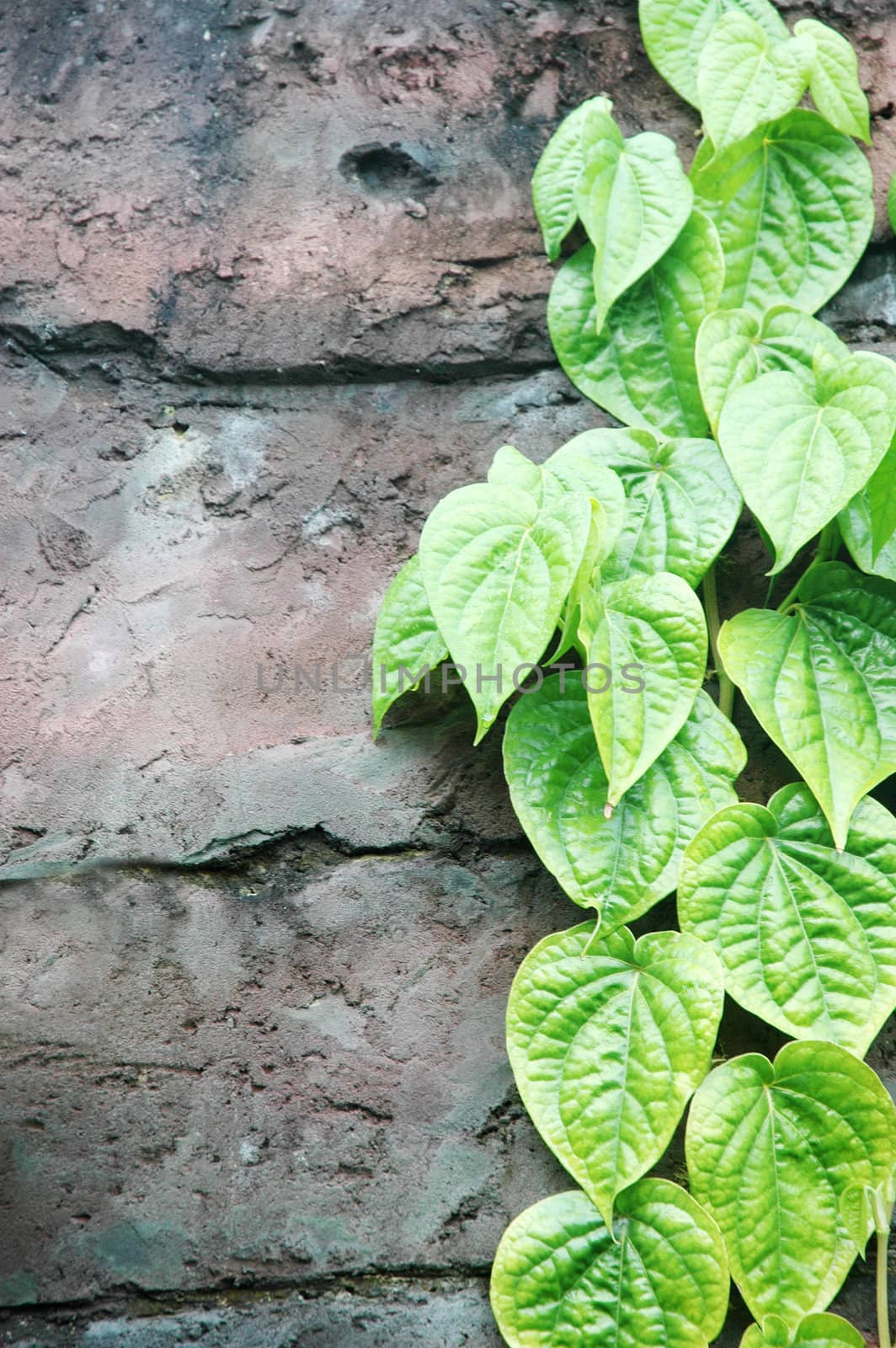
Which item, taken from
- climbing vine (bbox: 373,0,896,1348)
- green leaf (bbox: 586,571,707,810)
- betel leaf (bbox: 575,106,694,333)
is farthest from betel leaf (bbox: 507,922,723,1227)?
betel leaf (bbox: 575,106,694,333)

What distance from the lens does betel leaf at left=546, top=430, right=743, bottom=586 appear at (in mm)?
941

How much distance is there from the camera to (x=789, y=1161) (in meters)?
0.86

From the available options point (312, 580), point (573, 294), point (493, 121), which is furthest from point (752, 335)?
point (312, 580)

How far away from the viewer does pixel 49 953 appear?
0.97 metres

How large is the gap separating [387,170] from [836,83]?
49 centimetres

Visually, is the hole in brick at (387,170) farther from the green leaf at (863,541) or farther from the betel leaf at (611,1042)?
the betel leaf at (611,1042)

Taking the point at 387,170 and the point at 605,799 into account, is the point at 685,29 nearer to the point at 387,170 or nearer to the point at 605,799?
the point at 387,170

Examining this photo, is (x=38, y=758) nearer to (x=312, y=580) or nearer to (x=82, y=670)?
(x=82, y=670)

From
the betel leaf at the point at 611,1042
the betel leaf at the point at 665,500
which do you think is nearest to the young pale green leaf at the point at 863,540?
the betel leaf at the point at 665,500

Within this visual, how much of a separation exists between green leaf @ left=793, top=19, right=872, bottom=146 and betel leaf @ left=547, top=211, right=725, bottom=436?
194 millimetres

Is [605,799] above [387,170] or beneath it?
beneath

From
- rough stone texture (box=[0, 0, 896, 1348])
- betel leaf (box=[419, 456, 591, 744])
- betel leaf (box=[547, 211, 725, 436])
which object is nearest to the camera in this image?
betel leaf (box=[419, 456, 591, 744])

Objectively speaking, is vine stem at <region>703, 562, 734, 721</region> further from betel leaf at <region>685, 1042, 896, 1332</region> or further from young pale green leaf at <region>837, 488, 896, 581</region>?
betel leaf at <region>685, 1042, 896, 1332</region>

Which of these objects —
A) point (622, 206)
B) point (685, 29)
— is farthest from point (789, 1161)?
point (685, 29)
